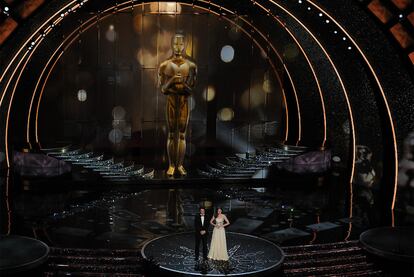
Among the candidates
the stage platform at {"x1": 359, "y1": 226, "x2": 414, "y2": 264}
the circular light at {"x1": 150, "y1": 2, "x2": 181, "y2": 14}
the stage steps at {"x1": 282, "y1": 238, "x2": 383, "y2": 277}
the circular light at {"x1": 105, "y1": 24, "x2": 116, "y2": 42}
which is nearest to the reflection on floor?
the stage steps at {"x1": 282, "y1": 238, "x2": 383, "y2": 277}

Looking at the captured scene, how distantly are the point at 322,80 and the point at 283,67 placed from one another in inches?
61.9

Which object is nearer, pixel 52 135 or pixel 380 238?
pixel 380 238

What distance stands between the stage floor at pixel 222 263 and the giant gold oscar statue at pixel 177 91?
214 inches

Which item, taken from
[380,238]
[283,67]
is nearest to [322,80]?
[283,67]

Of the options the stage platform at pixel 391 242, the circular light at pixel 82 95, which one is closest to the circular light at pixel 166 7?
the circular light at pixel 82 95

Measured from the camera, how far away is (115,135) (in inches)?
800

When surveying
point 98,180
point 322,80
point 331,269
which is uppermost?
point 322,80

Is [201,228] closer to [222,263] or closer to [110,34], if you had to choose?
[222,263]

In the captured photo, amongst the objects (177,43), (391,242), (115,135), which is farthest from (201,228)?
(115,135)

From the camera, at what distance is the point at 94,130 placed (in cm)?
2009

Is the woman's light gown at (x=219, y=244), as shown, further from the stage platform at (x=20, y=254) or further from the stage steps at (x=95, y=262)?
the stage platform at (x=20, y=254)

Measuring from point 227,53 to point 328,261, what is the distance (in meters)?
Result: 10.9

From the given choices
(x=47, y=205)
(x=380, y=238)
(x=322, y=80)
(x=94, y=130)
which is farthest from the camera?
(x=94, y=130)

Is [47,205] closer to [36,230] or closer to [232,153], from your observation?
[36,230]
